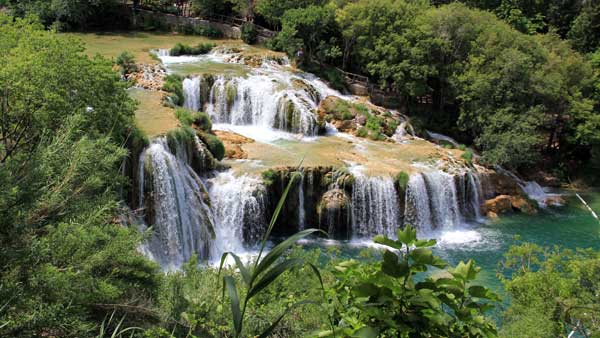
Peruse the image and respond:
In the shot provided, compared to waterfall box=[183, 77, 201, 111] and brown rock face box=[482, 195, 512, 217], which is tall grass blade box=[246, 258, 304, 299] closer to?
brown rock face box=[482, 195, 512, 217]

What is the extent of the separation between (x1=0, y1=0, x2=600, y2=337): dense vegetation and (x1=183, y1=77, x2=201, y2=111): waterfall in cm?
103

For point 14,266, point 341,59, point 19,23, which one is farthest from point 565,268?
point 341,59

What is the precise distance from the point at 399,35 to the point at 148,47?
45.6ft

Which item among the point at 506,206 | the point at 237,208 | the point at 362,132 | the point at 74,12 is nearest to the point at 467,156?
the point at 506,206

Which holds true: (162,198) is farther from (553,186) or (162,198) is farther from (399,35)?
(553,186)

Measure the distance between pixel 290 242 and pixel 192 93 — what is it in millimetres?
21775

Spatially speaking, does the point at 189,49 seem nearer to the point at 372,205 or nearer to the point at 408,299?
the point at 372,205

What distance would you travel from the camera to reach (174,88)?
2058cm

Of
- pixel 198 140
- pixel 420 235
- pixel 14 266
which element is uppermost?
pixel 14 266

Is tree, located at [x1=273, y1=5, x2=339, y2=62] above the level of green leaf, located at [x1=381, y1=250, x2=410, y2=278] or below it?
above

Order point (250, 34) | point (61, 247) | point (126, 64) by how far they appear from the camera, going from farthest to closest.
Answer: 1. point (250, 34)
2. point (126, 64)
3. point (61, 247)

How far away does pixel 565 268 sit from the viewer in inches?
397

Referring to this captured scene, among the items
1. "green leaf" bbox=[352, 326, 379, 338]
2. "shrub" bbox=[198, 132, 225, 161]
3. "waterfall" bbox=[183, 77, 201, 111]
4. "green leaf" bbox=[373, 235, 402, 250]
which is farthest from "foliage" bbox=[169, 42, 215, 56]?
"green leaf" bbox=[352, 326, 379, 338]

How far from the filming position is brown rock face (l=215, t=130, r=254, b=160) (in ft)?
61.0
